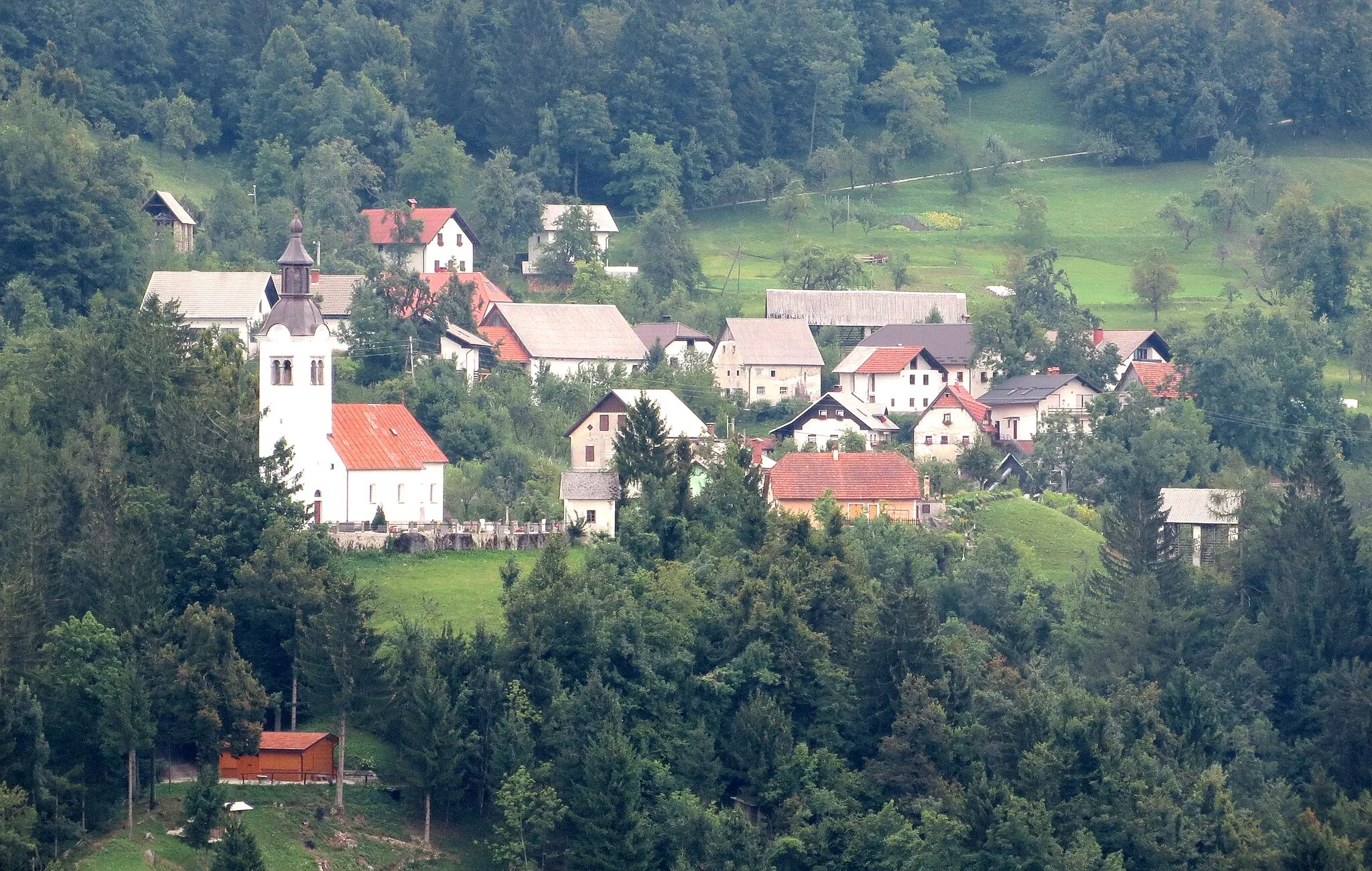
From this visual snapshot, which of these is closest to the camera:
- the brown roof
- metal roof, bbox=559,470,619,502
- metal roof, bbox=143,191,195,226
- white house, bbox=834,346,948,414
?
metal roof, bbox=559,470,619,502

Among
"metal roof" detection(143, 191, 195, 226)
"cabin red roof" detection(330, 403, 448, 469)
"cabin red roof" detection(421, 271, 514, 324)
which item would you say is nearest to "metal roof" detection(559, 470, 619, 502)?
"cabin red roof" detection(330, 403, 448, 469)

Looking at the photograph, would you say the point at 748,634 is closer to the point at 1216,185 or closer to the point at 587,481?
the point at 587,481

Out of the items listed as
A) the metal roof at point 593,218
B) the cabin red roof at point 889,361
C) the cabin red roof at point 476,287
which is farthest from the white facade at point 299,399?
the metal roof at point 593,218

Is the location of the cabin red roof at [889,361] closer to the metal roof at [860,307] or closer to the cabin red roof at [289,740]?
the metal roof at [860,307]

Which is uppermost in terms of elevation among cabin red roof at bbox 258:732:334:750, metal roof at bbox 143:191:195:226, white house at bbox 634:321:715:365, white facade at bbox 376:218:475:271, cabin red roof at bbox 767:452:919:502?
metal roof at bbox 143:191:195:226

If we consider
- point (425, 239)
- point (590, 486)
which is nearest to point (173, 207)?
point (425, 239)

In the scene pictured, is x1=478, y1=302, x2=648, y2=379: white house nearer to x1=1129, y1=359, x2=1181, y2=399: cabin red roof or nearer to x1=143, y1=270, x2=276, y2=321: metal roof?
x1=143, y1=270, x2=276, y2=321: metal roof

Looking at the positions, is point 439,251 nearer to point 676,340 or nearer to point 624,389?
point 676,340
